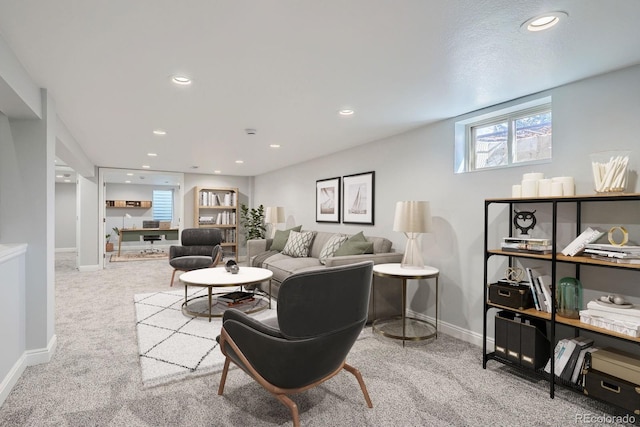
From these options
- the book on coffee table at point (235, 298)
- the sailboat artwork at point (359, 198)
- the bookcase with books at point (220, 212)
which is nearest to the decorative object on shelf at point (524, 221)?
the sailboat artwork at point (359, 198)

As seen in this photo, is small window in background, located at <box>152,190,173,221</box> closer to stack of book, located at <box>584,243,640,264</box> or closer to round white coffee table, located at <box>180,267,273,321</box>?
round white coffee table, located at <box>180,267,273,321</box>

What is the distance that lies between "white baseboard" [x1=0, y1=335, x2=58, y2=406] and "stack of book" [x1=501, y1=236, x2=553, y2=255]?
3633 millimetres

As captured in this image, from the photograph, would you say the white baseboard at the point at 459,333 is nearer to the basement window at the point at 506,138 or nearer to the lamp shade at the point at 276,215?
the basement window at the point at 506,138

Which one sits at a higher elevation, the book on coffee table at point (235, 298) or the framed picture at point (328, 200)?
the framed picture at point (328, 200)

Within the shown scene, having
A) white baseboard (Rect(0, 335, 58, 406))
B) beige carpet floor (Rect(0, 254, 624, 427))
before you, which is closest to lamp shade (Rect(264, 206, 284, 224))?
beige carpet floor (Rect(0, 254, 624, 427))

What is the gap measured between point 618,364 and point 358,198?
3.32 meters

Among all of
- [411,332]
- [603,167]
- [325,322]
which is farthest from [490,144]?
[325,322]

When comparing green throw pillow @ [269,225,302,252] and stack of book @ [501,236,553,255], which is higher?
stack of book @ [501,236,553,255]

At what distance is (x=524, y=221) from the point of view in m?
2.93

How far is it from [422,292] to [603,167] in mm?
2156

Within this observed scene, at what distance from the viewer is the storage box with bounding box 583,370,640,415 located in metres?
1.98

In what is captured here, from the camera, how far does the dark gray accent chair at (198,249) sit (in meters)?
5.70

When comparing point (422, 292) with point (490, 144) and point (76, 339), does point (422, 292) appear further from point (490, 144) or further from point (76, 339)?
point (76, 339)

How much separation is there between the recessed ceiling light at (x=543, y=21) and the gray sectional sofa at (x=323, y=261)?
244 centimetres
